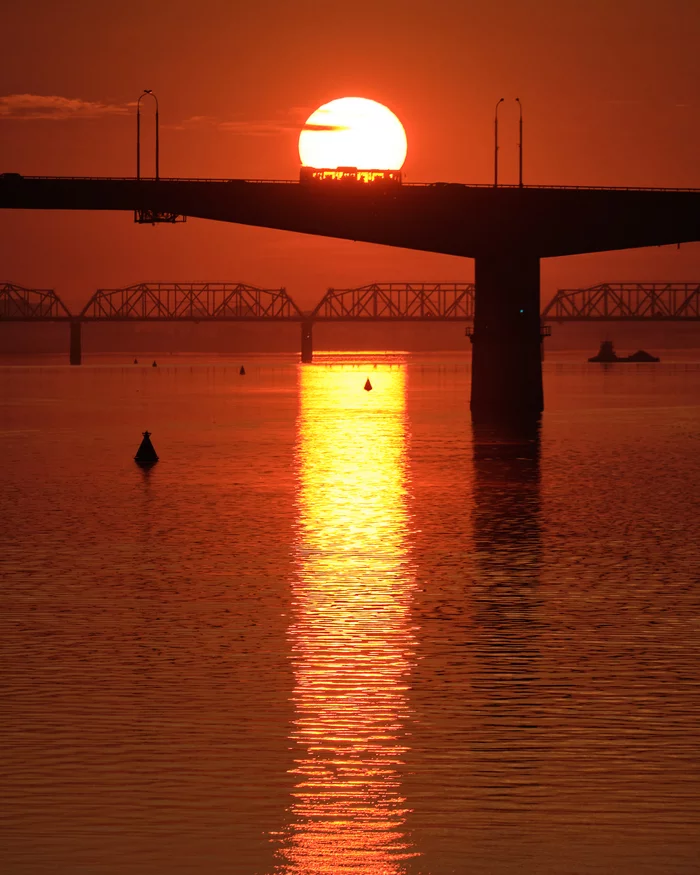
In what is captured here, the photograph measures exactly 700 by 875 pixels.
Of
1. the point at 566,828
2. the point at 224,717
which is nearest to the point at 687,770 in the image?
the point at 566,828

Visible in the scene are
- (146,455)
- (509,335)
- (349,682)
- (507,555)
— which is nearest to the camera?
(349,682)

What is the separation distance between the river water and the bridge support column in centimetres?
6235

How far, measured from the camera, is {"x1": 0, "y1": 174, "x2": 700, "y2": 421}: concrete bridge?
101062 millimetres

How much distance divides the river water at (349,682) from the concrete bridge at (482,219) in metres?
56.3

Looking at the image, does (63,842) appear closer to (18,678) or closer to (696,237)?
(18,678)

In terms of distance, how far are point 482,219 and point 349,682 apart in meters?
89.2

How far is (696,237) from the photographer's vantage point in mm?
105125

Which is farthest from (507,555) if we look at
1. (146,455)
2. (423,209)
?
(423,209)

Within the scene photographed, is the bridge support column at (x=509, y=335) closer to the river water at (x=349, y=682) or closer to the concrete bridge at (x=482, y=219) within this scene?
the concrete bridge at (x=482, y=219)

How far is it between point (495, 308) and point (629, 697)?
302ft

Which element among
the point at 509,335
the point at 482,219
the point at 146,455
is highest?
the point at 482,219

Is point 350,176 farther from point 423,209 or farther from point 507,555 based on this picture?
point 507,555

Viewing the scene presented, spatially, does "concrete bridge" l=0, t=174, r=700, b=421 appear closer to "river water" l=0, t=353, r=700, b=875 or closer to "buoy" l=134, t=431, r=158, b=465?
"buoy" l=134, t=431, r=158, b=465

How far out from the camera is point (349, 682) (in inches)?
733
